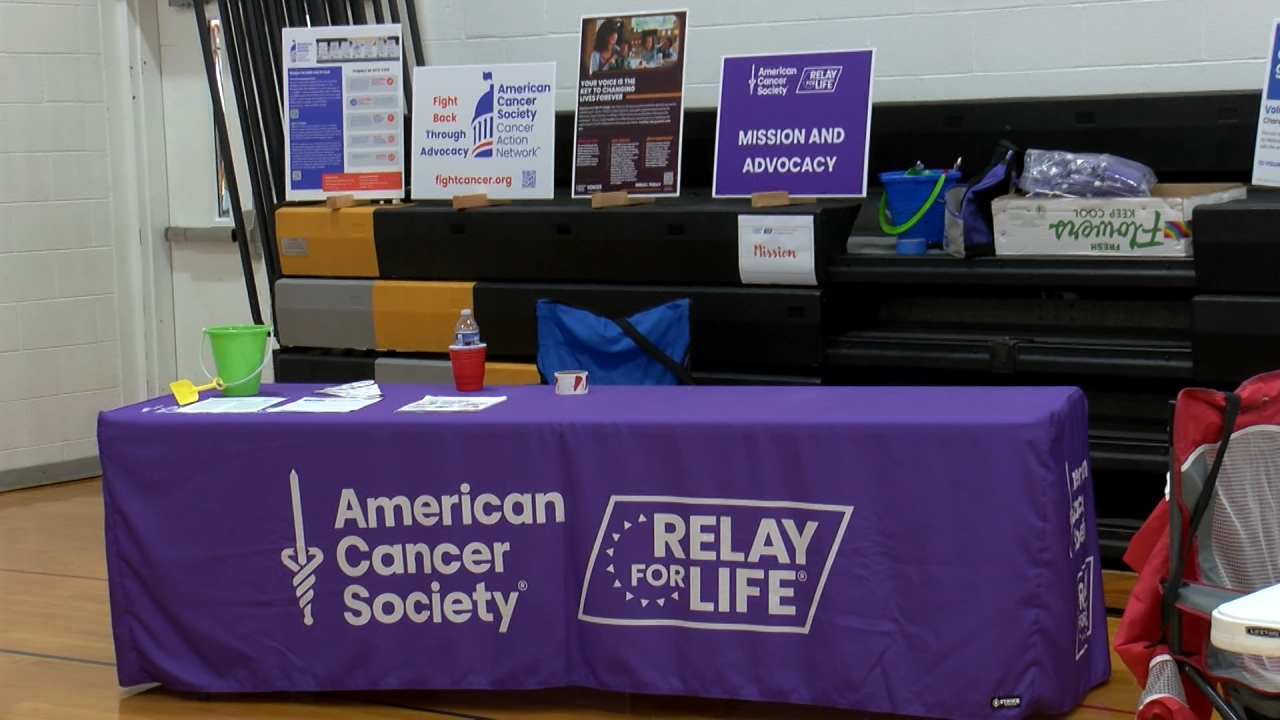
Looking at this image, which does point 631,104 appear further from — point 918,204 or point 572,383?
point 572,383

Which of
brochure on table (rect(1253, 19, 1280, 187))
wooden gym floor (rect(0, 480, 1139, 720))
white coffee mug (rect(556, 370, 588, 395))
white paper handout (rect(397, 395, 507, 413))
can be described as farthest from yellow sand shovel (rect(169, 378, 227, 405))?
brochure on table (rect(1253, 19, 1280, 187))

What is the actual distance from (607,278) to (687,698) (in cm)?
145

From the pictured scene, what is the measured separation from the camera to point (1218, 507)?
7.13 feet

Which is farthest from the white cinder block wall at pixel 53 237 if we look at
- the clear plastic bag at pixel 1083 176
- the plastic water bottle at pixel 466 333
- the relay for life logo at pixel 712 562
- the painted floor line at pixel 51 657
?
the clear plastic bag at pixel 1083 176

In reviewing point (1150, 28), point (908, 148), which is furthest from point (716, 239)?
point (1150, 28)

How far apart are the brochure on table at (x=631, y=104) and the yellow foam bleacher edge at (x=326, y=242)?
2.20ft

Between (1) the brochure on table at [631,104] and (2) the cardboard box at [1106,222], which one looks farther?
(1) the brochure on table at [631,104]

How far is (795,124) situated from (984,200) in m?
0.61

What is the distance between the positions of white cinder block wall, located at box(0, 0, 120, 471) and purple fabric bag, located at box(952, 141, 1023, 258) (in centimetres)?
329

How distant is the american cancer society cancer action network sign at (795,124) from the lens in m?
3.89

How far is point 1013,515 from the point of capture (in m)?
2.53

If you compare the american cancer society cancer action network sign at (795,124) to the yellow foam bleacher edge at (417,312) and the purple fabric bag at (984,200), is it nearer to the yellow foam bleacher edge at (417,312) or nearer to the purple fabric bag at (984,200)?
the purple fabric bag at (984,200)

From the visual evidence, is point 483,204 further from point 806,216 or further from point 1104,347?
point 1104,347

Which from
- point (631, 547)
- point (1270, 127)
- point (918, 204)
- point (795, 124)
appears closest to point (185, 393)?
point (631, 547)
